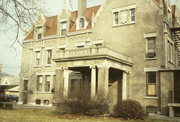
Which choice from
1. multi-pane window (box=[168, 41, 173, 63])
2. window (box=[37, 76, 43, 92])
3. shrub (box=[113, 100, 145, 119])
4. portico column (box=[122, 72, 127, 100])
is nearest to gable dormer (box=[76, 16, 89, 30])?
window (box=[37, 76, 43, 92])

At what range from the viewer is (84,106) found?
1989cm

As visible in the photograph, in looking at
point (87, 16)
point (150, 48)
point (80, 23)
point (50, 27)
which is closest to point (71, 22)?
point (80, 23)

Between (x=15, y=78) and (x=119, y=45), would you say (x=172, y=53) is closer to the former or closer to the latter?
(x=119, y=45)

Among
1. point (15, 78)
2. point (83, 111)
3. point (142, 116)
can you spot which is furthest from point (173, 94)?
point (15, 78)

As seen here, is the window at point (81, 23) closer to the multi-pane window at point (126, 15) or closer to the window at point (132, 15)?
the multi-pane window at point (126, 15)

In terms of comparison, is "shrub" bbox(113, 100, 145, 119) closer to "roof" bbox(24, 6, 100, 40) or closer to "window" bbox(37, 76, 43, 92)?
"roof" bbox(24, 6, 100, 40)

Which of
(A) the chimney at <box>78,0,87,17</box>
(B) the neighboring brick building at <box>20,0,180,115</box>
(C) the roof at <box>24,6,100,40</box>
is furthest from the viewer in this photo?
(A) the chimney at <box>78,0,87,17</box>

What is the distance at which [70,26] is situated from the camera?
35.8 metres

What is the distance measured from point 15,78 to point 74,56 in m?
66.1

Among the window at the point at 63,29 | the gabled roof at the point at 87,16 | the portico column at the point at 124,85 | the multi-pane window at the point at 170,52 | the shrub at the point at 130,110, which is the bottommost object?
the shrub at the point at 130,110

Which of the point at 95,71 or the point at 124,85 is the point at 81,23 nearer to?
the point at 124,85

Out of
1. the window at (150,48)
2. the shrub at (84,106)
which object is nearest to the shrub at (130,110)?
the shrub at (84,106)

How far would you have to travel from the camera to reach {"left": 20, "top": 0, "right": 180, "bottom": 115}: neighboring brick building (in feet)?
78.4

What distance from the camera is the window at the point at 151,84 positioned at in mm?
26497
